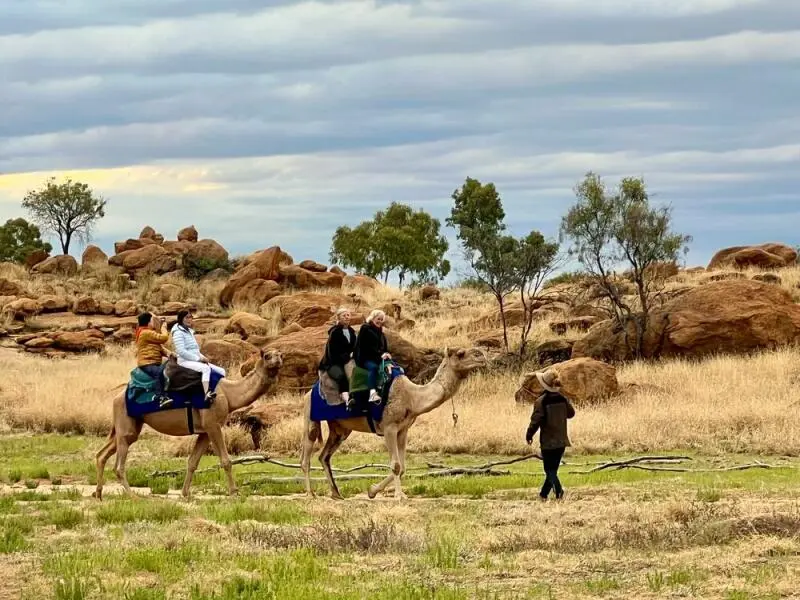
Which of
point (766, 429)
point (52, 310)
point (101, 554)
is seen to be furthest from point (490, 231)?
point (101, 554)

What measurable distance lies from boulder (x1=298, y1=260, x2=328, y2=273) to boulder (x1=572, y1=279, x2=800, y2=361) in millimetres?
29689

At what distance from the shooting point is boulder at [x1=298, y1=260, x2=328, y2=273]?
221ft

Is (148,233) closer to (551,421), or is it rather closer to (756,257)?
(756,257)

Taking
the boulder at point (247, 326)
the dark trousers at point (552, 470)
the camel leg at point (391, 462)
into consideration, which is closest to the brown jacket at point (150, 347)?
the camel leg at point (391, 462)

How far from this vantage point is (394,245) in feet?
280

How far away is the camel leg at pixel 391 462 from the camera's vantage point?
18.1 m

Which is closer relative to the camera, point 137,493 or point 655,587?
point 655,587

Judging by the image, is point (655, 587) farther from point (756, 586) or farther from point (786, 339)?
point (786, 339)

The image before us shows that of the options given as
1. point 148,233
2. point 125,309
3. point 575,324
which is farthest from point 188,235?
point 575,324

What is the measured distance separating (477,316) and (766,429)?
2799 centimetres

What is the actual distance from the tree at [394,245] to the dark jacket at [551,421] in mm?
67570

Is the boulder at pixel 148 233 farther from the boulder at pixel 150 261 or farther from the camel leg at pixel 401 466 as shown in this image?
the camel leg at pixel 401 466

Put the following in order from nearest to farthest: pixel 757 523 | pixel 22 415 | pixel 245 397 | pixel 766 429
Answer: pixel 757 523 < pixel 245 397 < pixel 766 429 < pixel 22 415

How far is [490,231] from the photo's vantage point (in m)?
49.8
